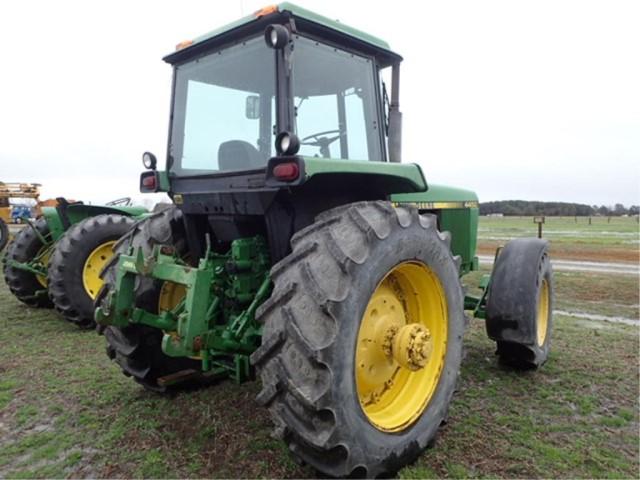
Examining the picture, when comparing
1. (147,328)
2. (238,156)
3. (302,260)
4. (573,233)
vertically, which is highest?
(238,156)

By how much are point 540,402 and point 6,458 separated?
3.59 m

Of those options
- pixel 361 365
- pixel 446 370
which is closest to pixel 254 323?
pixel 361 365

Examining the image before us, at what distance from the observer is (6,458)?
3.13 meters

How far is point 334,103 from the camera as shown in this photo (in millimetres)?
3428

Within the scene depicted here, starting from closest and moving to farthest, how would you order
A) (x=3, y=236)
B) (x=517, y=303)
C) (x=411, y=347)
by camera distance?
(x=411, y=347), (x=517, y=303), (x=3, y=236)

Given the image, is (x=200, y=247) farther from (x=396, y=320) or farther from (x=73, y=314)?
(x=73, y=314)

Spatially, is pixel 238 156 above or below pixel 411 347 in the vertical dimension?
above

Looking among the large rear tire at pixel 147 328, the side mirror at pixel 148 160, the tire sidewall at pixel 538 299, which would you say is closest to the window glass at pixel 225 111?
the side mirror at pixel 148 160

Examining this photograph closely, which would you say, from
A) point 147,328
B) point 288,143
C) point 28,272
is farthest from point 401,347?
point 28,272

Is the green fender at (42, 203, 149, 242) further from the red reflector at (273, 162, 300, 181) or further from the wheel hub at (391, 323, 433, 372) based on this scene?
the wheel hub at (391, 323, 433, 372)

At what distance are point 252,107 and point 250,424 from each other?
2.07m

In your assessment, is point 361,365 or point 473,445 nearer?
point 361,365

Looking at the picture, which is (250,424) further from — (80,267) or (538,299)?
(80,267)

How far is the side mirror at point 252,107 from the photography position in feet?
10.9
